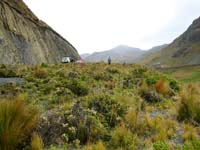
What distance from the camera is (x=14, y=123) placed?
22.0 feet

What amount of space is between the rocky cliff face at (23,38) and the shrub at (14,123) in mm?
27678

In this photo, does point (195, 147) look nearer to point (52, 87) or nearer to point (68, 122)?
point (68, 122)

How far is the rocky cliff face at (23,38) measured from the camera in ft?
122

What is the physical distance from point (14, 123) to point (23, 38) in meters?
37.6

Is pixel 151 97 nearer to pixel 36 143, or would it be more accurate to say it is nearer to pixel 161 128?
pixel 161 128

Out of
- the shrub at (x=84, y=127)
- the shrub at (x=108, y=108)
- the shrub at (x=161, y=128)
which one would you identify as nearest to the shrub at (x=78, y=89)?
the shrub at (x=108, y=108)

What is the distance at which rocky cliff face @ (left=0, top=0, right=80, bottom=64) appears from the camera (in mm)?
37125

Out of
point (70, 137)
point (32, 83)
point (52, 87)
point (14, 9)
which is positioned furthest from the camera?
point (14, 9)

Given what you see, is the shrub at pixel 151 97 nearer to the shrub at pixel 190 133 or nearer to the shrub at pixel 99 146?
the shrub at pixel 190 133

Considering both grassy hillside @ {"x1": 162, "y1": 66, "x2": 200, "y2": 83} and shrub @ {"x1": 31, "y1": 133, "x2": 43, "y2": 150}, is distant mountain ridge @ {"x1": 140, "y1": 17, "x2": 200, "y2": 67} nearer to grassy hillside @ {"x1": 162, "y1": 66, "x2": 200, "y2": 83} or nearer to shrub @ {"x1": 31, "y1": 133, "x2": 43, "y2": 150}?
grassy hillside @ {"x1": 162, "y1": 66, "x2": 200, "y2": 83}

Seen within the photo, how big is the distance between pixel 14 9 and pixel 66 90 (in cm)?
3419

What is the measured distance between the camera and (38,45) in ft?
159

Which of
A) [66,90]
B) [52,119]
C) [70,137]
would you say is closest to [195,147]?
[70,137]

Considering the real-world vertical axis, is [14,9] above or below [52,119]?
above
